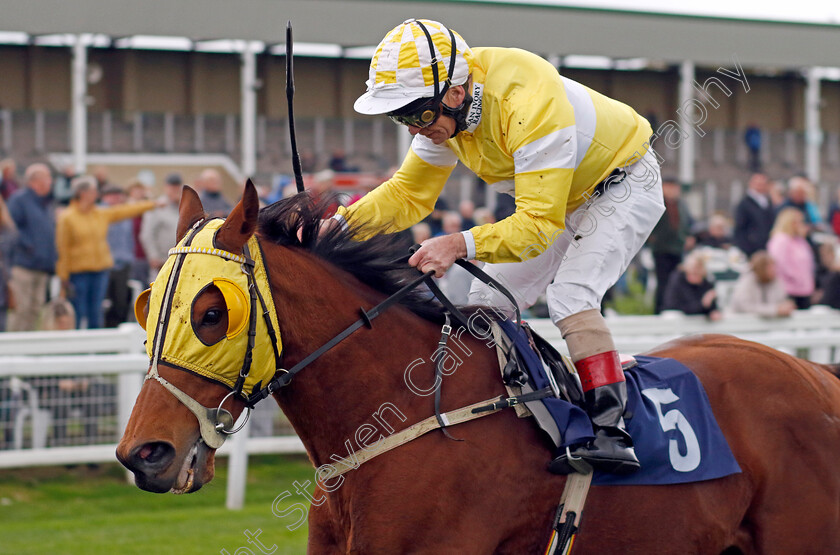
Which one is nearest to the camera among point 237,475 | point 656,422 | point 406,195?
point 656,422

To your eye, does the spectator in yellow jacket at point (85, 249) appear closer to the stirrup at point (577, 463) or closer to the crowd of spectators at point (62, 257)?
the crowd of spectators at point (62, 257)

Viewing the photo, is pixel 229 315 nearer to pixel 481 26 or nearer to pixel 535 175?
pixel 535 175

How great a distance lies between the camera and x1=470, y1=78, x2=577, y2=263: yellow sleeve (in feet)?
9.23

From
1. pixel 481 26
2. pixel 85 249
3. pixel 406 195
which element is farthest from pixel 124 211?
pixel 481 26

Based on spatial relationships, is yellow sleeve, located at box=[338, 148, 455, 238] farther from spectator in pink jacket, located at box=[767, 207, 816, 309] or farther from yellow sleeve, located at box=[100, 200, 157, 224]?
spectator in pink jacket, located at box=[767, 207, 816, 309]

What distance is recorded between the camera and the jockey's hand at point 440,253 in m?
2.84

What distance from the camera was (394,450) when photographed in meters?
2.70

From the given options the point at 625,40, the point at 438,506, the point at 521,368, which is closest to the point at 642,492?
the point at 521,368

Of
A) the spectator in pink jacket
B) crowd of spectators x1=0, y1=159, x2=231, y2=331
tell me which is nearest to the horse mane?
crowd of spectators x1=0, y1=159, x2=231, y2=331

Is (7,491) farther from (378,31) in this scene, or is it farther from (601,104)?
(378,31)

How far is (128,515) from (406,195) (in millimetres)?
3329

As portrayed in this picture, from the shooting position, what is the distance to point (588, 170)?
10.2ft

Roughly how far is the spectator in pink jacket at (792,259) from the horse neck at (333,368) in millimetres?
7625

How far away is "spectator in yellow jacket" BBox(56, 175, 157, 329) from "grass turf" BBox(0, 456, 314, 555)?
1888 millimetres
